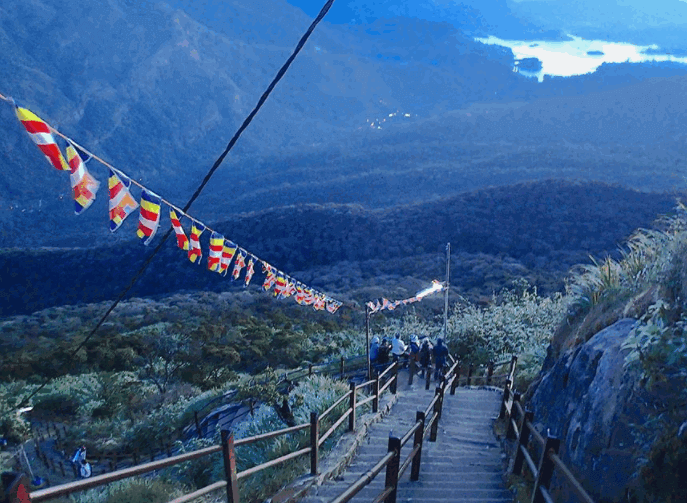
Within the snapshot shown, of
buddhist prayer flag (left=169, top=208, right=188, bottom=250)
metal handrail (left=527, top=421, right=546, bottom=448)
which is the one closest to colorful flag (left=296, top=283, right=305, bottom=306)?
buddhist prayer flag (left=169, top=208, right=188, bottom=250)

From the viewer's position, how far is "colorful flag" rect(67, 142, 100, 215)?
5.13 m

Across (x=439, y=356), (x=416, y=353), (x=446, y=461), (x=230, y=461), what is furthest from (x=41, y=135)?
(x=416, y=353)

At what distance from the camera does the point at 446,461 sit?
625cm

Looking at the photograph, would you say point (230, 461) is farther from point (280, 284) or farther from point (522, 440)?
point (280, 284)

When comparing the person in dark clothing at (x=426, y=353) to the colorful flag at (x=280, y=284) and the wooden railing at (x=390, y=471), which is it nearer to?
the colorful flag at (x=280, y=284)

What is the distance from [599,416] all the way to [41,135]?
18.1 feet

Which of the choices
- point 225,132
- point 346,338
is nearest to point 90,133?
point 225,132

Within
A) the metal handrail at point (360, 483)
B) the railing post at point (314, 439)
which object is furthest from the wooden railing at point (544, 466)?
the railing post at point (314, 439)

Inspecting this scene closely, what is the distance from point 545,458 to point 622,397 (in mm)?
941

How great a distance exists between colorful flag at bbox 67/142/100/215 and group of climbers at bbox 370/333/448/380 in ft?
28.6

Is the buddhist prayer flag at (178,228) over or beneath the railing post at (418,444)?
over

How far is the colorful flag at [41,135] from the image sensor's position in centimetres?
459

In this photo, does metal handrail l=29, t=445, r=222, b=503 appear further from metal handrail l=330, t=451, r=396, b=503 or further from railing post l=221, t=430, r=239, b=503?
metal handrail l=330, t=451, r=396, b=503

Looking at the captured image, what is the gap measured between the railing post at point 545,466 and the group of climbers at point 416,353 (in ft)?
28.7
